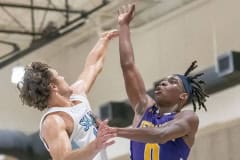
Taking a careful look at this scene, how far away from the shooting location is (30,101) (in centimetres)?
406

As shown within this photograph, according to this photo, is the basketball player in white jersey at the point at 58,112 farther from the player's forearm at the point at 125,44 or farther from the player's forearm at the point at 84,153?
the player's forearm at the point at 125,44

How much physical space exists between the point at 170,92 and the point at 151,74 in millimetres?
5801

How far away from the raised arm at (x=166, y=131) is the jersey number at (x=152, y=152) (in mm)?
225

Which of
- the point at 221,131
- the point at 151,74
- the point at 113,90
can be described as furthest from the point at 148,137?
the point at 113,90

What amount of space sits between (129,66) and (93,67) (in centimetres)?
42

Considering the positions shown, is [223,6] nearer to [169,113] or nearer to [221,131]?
[221,131]

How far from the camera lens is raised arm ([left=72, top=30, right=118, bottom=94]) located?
15.2 feet

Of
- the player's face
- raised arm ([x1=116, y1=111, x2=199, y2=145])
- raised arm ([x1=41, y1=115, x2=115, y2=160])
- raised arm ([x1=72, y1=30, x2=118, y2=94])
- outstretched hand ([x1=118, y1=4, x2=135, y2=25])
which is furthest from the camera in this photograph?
raised arm ([x1=72, y1=30, x2=118, y2=94])

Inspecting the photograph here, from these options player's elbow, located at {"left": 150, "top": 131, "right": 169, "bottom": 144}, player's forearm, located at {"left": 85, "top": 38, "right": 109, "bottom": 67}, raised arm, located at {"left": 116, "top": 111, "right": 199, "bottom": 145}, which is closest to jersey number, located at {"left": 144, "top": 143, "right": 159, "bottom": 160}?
raised arm, located at {"left": 116, "top": 111, "right": 199, "bottom": 145}

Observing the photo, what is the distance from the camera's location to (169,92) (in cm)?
424

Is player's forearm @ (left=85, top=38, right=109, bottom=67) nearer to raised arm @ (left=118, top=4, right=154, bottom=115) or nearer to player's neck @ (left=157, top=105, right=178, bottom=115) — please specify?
raised arm @ (left=118, top=4, right=154, bottom=115)

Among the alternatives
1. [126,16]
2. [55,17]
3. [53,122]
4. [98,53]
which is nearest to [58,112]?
[53,122]

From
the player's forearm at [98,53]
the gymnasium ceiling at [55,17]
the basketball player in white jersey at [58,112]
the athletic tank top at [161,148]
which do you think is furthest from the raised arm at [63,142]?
the gymnasium ceiling at [55,17]

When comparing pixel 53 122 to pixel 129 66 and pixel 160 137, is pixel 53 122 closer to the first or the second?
pixel 160 137
